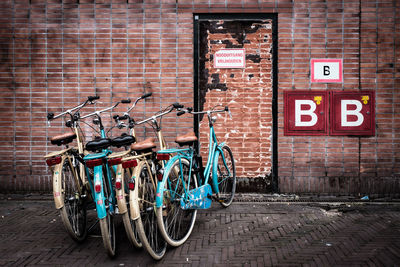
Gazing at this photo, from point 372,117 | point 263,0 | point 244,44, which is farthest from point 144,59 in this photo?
point 372,117

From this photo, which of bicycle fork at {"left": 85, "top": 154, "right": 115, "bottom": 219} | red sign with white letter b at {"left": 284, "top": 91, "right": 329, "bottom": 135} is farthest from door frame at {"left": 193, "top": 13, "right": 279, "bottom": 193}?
bicycle fork at {"left": 85, "top": 154, "right": 115, "bottom": 219}

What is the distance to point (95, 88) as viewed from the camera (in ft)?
20.6

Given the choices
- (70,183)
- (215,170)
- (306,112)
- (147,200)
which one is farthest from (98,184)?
(306,112)

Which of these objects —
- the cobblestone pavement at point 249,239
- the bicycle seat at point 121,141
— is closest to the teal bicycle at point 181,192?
the cobblestone pavement at point 249,239

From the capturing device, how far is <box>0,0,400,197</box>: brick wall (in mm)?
6098

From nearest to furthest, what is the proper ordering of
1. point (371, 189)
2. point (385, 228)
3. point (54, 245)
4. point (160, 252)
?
point (160, 252)
point (54, 245)
point (385, 228)
point (371, 189)

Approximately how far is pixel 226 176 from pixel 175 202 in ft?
5.78

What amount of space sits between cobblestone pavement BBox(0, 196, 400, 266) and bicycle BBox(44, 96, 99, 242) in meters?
0.28

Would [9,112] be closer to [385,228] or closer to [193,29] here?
[193,29]

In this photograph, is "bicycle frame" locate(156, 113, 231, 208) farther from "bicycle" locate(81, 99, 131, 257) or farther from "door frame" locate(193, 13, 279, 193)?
"door frame" locate(193, 13, 279, 193)

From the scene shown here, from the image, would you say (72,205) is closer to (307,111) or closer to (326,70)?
(307,111)

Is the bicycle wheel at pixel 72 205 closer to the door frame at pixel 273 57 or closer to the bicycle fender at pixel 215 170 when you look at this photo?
the bicycle fender at pixel 215 170

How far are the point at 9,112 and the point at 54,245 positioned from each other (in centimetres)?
342

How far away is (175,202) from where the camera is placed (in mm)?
3967
